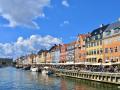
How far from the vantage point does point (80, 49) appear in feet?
458

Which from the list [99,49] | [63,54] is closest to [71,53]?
[63,54]

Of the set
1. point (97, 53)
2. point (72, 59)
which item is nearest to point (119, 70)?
point (97, 53)

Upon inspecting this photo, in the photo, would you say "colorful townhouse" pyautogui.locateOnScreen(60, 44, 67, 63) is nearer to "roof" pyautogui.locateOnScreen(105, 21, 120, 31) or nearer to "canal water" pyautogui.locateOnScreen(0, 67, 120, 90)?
"roof" pyautogui.locateOnScreen(105, 21, 120, 31)

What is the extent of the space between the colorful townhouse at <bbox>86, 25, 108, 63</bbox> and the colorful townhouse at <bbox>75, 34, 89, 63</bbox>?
6.17m

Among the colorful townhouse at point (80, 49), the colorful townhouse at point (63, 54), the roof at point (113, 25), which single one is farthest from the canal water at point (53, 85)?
the colorful townhouse at point (63, 54)

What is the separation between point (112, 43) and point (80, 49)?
123 ft

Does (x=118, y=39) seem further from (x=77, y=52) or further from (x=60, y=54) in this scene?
(x=60, y=54)

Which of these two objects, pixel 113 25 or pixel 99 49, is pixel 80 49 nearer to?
pixel 99 49

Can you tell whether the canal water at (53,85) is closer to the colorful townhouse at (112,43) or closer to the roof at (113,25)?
the colorful townhouse at (112,43)

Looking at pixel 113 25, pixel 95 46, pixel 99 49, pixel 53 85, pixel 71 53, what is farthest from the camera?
pixel 71 53

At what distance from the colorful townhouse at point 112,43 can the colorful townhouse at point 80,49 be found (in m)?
24.1

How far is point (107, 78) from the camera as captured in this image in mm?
75750

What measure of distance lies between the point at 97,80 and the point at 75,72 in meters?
23.7

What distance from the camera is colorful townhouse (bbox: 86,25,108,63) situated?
113688 mm
